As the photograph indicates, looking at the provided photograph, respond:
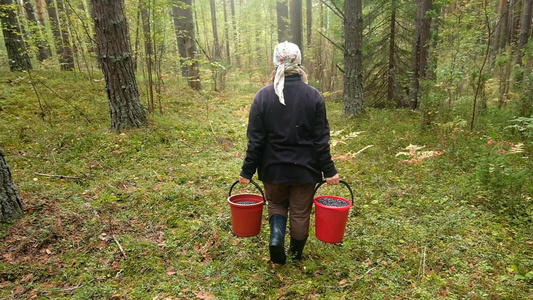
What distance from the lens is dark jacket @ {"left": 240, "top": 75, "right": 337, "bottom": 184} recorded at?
9.80 feet

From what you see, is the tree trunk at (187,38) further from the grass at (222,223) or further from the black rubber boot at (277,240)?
the black rubber boot at (277,240)

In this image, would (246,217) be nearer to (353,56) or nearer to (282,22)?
(353,56)

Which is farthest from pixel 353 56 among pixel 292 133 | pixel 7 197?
pixel 7 197

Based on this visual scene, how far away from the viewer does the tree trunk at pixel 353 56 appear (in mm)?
8188

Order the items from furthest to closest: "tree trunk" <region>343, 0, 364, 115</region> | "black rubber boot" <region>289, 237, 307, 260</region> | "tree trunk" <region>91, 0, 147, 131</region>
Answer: "tree trunk" <region>343, 0, 364, 115</region>
"tree trunk" <region>91, 0, 147, 131</region>
"black rubber boot" <region>289, 237, 307, 260</region>

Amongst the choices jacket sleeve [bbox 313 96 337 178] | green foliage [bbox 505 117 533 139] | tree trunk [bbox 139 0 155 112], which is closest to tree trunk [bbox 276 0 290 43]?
tree trunk [bbox 139 0 155 112]

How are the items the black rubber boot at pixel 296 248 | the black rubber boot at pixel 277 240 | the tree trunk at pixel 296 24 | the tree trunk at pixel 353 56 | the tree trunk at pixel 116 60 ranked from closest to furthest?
the black rubber boot at pixel 277 240, the black rubber boot at pixel 296 248, the tree trunk at pixel 116 60, the tree trunk at pixel 353 56, the tree trunk at pixel 296 24

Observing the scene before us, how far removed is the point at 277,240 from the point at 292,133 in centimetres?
106

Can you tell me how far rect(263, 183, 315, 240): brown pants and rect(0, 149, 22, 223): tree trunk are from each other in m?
2.86

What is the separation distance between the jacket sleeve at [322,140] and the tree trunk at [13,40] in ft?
33.8

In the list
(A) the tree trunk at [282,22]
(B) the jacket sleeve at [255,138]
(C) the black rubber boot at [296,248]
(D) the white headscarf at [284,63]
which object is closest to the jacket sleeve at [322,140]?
(D) the white headscarf at [284,63]

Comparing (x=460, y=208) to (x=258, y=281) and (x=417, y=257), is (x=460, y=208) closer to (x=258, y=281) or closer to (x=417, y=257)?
(x=417, y=257)

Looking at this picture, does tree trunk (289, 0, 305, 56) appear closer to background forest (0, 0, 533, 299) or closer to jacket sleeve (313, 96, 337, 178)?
background forest (0, 0, 533, 299)

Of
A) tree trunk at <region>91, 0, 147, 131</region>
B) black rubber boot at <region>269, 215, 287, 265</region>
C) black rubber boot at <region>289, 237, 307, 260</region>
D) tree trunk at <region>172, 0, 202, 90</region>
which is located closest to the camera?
black rubber boot at <region>269, 215, 287, 265</region>
